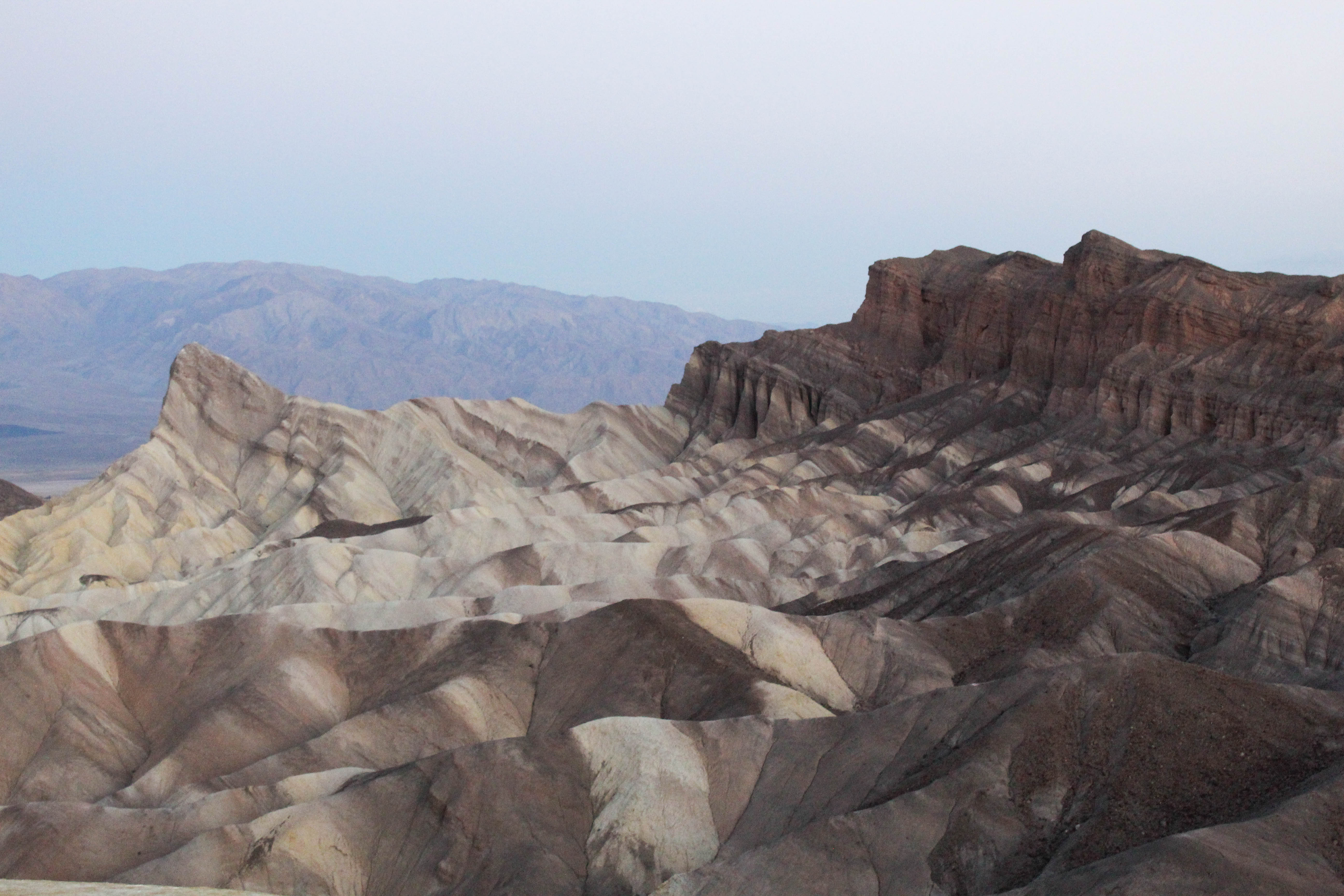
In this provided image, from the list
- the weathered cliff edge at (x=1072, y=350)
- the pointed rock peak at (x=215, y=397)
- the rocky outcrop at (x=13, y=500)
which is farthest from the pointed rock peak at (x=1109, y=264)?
the rocky outcrop at (x=13, y=500)

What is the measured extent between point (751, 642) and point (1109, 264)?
2075 inches

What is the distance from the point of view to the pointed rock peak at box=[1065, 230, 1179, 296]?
3406 inches

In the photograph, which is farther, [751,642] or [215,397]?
[215,397]

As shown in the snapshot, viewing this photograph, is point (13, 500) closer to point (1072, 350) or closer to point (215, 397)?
point (215, 397)

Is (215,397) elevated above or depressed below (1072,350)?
below

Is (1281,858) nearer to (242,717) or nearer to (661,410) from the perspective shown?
(242,717)

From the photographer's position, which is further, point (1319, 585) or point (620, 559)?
point (620, 559)

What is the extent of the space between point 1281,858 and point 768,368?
7908 cm

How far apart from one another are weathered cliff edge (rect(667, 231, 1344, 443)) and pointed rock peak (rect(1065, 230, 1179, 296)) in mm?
114

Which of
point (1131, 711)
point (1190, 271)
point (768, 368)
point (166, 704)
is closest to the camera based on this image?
point (1131, 711)

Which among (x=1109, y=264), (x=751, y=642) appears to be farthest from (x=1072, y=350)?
(x=751, y=642)

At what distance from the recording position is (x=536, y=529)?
7319 cm

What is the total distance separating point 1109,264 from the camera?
87375 millimetres

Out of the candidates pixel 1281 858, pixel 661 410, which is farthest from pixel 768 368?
pixel 1281 858
